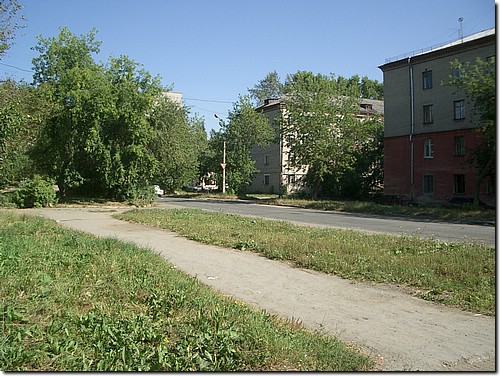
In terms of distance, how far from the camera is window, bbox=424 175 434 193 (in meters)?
39.5

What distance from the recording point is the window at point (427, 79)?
131 ft

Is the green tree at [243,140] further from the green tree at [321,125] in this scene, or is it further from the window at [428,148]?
the window at [428,148]

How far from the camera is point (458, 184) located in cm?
3769

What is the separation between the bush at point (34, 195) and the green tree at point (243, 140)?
27255mm

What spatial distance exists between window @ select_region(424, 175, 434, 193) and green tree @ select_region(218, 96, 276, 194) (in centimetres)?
1989

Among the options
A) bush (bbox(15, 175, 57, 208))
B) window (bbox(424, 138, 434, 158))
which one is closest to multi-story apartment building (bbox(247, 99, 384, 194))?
window (bbox(424, 138, 434, 158))

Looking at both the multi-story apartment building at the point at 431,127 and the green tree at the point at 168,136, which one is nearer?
the multi-story apartment building at the point at 431,127

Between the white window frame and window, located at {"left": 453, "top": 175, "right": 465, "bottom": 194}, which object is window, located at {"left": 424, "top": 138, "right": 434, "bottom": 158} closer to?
the white window frame

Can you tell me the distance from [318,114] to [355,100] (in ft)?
14.1

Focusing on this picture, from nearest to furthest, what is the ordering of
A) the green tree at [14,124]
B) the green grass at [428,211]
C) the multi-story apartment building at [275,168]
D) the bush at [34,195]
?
the green tree at [14,124]
the green grass at [428,211]
the bush at [34,195]
the multi-story apartment building at [275,168]

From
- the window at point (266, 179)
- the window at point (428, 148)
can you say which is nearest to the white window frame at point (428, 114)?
the window at point (428, 148)

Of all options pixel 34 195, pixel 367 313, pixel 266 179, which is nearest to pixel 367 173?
pixel 266 179

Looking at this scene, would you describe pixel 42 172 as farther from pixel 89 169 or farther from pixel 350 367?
pixel 350 367

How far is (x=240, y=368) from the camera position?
4191 millimetres
